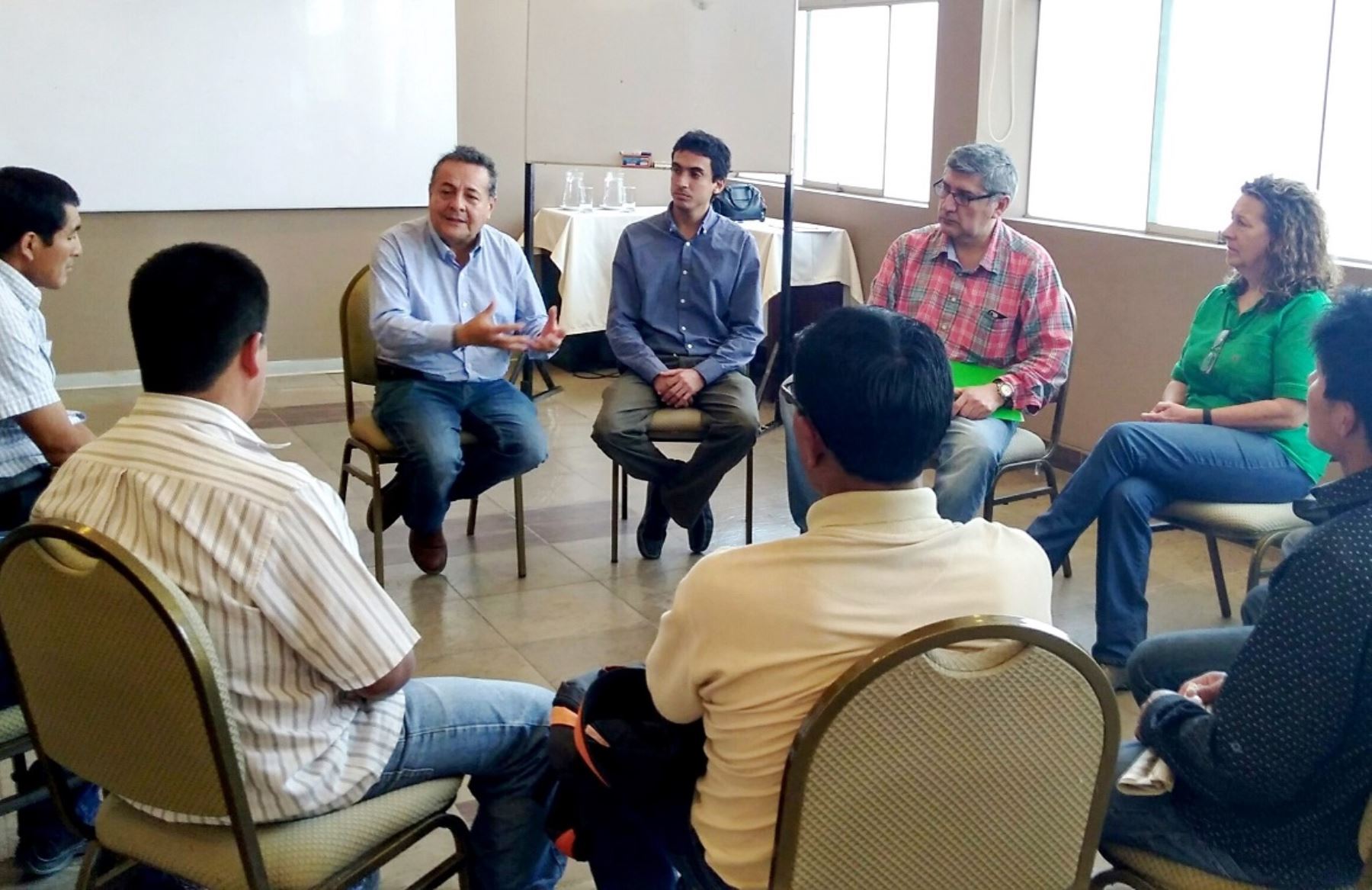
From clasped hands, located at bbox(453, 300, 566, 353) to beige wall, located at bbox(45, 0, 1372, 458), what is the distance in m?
1.53

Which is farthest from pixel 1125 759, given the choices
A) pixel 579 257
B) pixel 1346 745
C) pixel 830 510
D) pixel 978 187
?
pixel 579 257

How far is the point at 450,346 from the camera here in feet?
11.2

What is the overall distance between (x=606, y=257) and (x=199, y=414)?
471 centimetres

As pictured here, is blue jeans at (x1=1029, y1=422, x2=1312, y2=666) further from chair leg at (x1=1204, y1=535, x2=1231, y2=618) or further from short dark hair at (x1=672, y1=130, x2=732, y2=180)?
short dark hair at (x1=672, y1=130, x2=732, y2=180)

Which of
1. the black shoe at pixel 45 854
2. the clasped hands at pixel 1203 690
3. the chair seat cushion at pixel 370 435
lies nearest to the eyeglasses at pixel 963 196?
the chair seat cushion at pixel 370 435

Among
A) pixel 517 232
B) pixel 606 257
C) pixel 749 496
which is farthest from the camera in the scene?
pixel 517 232

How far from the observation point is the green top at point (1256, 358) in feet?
9.64

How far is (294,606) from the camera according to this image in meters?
1.47

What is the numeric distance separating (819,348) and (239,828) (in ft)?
2.73

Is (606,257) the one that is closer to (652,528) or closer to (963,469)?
(652,528)

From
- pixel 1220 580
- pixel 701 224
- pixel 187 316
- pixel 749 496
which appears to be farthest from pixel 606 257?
pixel 187 316

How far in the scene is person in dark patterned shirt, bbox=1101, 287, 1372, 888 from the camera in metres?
1.39

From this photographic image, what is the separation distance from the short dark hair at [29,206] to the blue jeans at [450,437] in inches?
41.6

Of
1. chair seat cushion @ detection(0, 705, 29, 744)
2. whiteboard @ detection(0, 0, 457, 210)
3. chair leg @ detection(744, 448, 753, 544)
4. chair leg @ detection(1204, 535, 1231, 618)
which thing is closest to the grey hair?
chair leg @ detection(744, 448, 753, 544)
